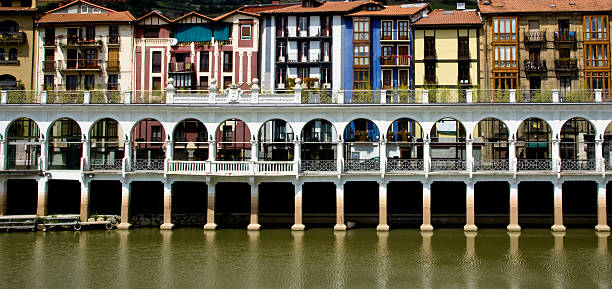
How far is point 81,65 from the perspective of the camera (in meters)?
63.5

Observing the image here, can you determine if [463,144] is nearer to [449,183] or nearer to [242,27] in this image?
[449,183]

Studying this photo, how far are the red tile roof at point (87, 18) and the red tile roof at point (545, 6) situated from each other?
37.4 meters

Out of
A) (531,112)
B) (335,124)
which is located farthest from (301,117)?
(531,112)

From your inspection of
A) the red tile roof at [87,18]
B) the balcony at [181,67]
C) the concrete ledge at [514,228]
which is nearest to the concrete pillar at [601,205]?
the concrete ledge at [514,228]

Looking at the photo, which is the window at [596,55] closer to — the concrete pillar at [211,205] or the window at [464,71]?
the window at [464,71]

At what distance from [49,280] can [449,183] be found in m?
33.1

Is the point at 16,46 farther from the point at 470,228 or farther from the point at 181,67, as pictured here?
the point at 470,228

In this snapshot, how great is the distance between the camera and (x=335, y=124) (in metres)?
47.7

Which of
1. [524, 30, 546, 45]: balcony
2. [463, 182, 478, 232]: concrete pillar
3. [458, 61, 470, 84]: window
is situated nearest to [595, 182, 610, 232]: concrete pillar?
[463, 182, 478, 232]: concrete pillar

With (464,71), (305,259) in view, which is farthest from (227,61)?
(305,259)

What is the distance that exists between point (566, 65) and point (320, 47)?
2427 cm

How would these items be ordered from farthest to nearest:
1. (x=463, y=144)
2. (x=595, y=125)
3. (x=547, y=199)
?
(x=463, y=144) < (x=547, y=199) < (x=595, y=125)

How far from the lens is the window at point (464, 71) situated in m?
59.4

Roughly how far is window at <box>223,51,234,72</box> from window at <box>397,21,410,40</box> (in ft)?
57.8
